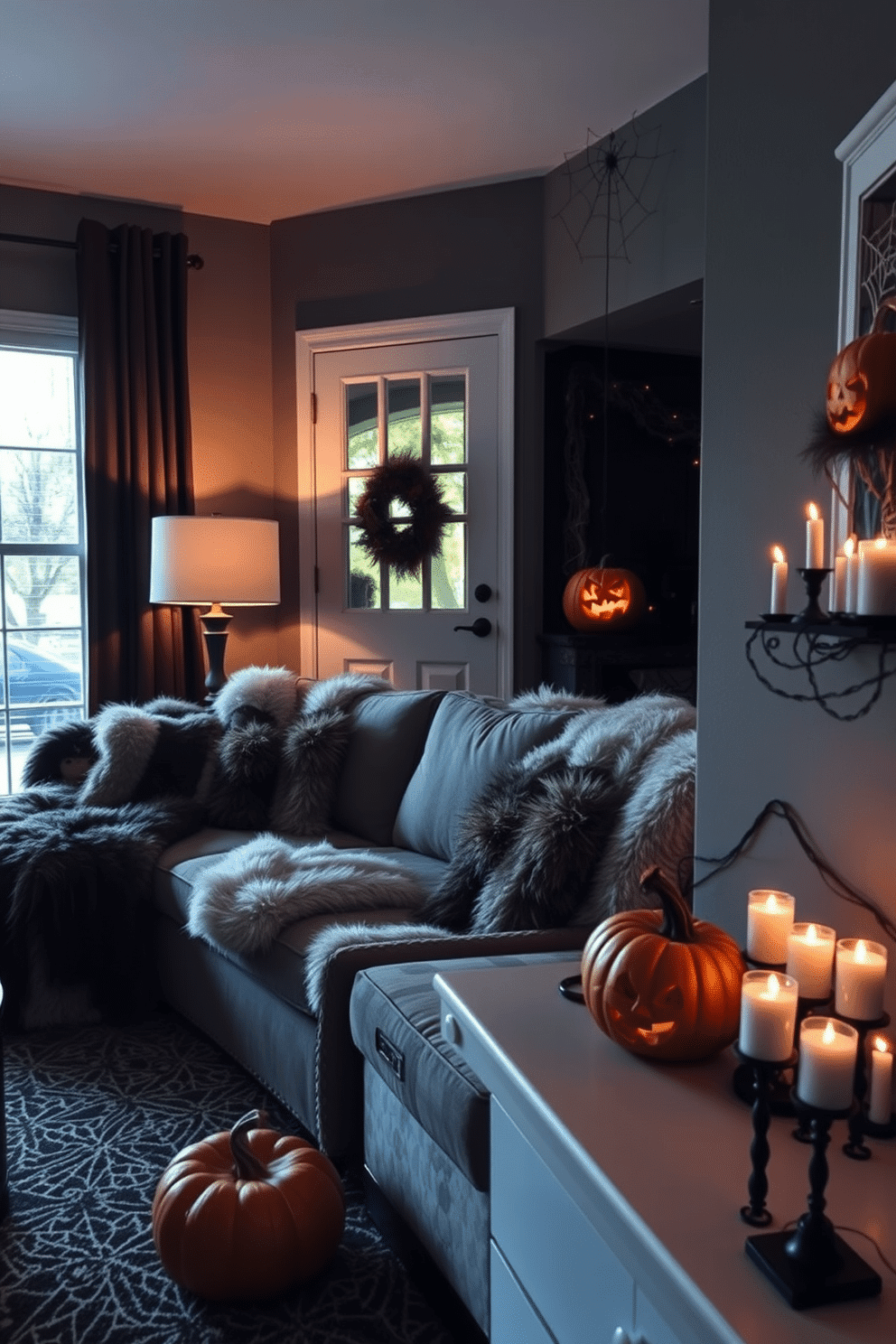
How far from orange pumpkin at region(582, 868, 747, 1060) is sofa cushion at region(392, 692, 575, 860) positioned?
1.29m

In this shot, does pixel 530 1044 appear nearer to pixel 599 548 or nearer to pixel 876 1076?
pixel 876 1076

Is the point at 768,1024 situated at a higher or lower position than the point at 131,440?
lower

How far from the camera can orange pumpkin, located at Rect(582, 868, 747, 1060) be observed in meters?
1.19

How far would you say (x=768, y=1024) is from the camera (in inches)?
36.5

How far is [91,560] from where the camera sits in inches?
166

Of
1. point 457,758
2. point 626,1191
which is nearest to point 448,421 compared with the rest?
point 457,758

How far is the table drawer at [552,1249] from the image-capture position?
3.30 ft

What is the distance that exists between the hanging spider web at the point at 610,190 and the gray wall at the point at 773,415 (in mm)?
2445

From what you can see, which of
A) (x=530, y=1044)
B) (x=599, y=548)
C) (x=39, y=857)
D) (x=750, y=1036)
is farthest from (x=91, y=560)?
(x=750, y=1036)

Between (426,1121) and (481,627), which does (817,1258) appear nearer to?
(426,1121)

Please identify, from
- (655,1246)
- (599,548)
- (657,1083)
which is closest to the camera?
(655,1246)

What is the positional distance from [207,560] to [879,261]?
3.13 metres

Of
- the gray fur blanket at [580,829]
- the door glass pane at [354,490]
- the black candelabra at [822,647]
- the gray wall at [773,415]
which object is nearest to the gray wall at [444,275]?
the door glass pane at [354,490]

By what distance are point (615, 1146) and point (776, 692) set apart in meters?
0.51
